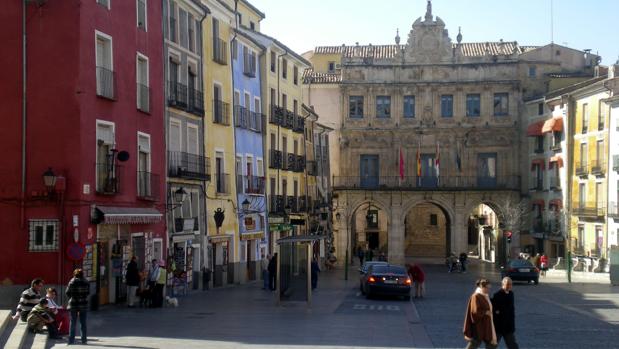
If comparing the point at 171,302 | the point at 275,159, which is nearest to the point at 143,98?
the point at 171,302

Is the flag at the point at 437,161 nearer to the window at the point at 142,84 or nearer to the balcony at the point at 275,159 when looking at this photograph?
the balcony at the point at 275,159

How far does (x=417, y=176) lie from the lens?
75062mm

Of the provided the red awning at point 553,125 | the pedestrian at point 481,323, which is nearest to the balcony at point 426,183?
the red awning at point 553,125

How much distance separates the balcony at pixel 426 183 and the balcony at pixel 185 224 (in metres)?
36.3

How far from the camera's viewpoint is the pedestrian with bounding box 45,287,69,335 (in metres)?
21.0

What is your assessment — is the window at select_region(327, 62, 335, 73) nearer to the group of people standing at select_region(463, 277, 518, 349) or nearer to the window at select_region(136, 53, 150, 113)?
the window at select_region(136, 53, 150, 113)

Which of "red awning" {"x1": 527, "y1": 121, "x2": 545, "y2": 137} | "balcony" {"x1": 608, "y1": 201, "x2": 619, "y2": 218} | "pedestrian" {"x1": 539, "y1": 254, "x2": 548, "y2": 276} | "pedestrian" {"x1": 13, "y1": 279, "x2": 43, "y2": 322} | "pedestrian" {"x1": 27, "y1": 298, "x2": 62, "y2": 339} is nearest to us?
"pedestrian" {"x1": 27, "y1": 298, "x2": 62, "y2": 339}

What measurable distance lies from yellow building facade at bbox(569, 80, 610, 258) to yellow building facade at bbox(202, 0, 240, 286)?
80.8 ft

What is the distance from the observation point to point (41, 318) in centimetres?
2059

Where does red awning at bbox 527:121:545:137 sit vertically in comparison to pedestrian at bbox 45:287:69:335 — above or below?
above

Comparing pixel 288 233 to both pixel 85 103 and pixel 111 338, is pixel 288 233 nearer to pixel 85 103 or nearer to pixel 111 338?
pixel 85 103

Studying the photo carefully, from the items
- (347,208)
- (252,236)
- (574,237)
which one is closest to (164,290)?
(252,236)

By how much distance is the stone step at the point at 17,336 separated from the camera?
18.8 m

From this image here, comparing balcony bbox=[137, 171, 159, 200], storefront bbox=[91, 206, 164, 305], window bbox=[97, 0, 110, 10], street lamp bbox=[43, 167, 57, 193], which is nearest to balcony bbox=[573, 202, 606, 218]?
balcony bbox=[137, 171, 159, 200]
